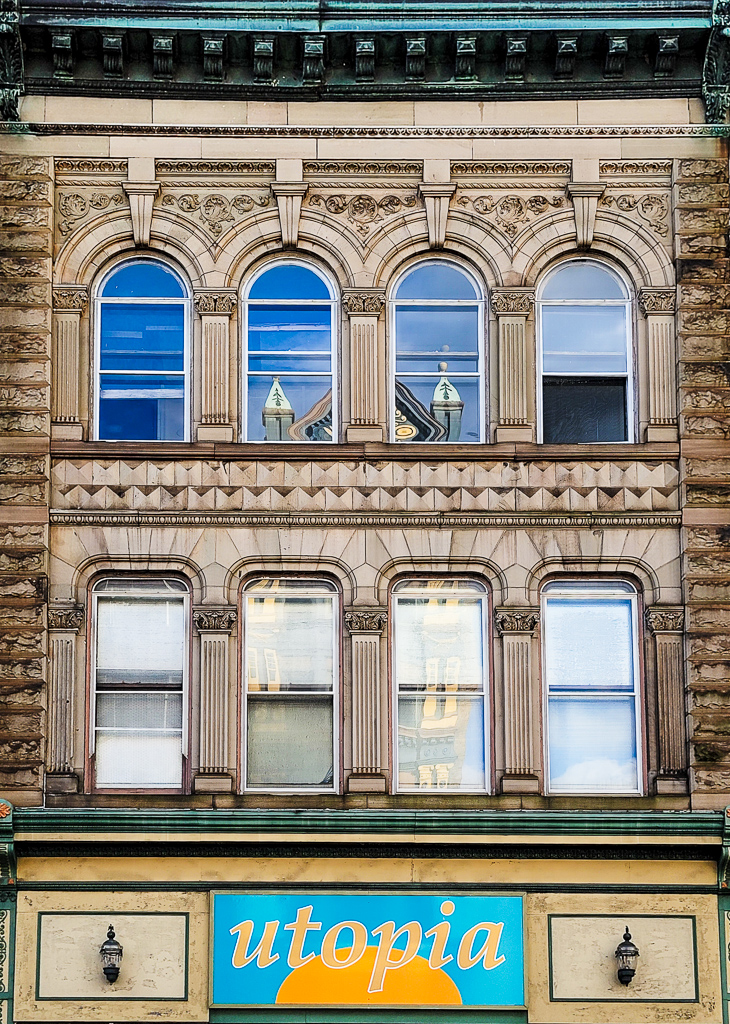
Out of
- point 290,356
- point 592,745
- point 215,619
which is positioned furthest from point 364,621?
point 290,356

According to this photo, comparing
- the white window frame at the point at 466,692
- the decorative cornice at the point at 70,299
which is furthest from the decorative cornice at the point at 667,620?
the decorative cornice at the point at 70,299

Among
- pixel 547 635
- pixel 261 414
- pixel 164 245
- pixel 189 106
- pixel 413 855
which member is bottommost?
pixel 413 855

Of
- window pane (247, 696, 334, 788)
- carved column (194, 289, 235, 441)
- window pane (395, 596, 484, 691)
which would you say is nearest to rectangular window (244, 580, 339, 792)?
window pane (247, 696, 334, 788)

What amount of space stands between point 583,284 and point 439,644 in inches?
159

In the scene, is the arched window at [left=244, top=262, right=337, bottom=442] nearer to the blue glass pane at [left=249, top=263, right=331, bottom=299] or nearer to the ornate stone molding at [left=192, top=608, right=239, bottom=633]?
the blue glass pane at [left=249, top=263, right=331, bottom=299]

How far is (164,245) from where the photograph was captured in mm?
16734

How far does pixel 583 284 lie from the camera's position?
1697 cm

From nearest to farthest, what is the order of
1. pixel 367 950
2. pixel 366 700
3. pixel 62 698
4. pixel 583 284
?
pixel 367 950 < pixel 62 698 < pixel 366 700 < pixel 583 284

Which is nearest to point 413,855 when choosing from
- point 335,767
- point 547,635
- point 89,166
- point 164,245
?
point 335,767

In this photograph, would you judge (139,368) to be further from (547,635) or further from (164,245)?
(547,635)

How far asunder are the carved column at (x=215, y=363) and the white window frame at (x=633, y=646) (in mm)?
3592

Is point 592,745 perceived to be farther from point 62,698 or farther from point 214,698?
point 62,698

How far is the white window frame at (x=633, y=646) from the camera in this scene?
1589 cm

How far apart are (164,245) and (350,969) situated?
7342 millimetres
